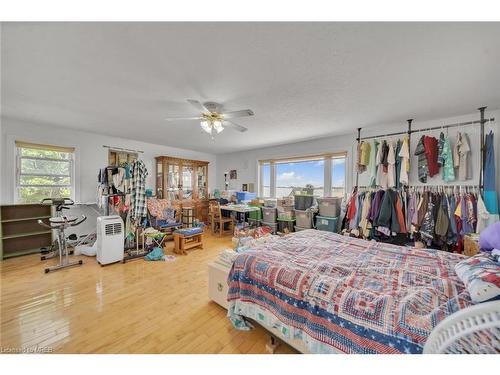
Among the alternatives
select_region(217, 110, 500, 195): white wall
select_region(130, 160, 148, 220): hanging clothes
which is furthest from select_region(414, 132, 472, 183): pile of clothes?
select_region(130, 160, 148, 220): hanging clothes

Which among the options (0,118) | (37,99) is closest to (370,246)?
(37,99)

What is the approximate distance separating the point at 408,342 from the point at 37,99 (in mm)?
4116

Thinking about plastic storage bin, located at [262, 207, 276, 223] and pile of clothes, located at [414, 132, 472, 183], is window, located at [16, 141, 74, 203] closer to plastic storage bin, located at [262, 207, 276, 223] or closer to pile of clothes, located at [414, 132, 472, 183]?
plastic storage bin, located at [262, 207, 276, 223]

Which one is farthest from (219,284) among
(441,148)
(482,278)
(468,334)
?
(441,148)

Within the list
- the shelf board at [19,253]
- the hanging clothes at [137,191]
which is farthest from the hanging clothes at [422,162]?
the shelf board at [19,253]

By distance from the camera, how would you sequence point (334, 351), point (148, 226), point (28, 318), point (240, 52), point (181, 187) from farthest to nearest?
1. point (181, 187)
2. point (148, 226)
3. point (28, 318)
4. point (240, 52)
5. point (334, 351)

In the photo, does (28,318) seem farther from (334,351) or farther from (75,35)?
(334,351)

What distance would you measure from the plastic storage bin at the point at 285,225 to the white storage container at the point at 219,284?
272cm

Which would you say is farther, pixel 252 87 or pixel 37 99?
pixel 37 99

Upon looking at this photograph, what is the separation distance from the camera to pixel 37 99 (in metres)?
2.37

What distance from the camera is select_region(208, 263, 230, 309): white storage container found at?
189 cm

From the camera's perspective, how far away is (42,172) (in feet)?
11.7

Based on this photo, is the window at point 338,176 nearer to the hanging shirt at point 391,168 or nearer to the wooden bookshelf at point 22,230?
the hanging shirt at point 391,168

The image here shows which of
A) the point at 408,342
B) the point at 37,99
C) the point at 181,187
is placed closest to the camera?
the point at 408,342
